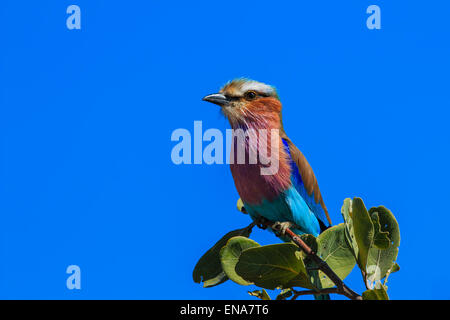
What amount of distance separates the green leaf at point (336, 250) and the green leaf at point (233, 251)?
0.44 m

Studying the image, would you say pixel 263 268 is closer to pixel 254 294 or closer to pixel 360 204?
pixel 254 294

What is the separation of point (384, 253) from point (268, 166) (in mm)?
1799

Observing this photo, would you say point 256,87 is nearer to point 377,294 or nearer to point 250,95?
point 250,95

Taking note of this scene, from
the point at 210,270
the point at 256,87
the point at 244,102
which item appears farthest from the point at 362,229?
the point at 256,87

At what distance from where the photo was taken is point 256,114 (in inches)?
189

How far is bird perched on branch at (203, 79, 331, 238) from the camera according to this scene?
Answer: 4.27 metres

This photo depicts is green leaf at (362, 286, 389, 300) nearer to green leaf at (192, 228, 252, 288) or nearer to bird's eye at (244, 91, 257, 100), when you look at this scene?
green leaf at (192, 228, 252, 288)

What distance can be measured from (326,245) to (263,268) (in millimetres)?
481

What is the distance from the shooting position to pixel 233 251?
2.71 meters

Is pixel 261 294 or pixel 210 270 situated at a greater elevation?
pixel 210 270

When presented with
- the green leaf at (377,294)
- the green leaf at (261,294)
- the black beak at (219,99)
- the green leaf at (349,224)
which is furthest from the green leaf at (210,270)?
the black beak at (219,99)

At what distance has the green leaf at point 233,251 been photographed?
2.70 meters

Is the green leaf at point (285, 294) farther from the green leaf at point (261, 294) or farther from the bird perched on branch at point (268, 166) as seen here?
the bird perched on branch at point (268, 166)
